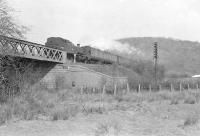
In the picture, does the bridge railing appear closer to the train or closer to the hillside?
the train

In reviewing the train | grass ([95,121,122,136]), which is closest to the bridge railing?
the train

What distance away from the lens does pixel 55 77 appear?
46.0 m

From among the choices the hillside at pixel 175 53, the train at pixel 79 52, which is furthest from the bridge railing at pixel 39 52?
the hillside at pixel 175 53

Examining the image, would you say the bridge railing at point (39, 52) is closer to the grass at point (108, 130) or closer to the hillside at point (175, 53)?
the grass at point (108, 130)

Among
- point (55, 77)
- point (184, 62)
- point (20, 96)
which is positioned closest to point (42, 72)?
point (55, 77)

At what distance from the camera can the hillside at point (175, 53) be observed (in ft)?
357

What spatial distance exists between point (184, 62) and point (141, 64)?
38839 millimetres

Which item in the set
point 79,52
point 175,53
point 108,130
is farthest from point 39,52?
point 175,53

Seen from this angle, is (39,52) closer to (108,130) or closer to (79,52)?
(79,52)

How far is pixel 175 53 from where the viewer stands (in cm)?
13188

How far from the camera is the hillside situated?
108713 mm

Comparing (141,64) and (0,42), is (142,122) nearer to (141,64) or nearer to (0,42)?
(0,42)

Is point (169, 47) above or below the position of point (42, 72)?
above

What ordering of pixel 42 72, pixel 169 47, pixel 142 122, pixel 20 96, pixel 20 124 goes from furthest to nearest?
1. pixel 169 47
2. pixel 42 72
3. pixel 20 96
4. pixel 142 122
5. pixel 20 124
